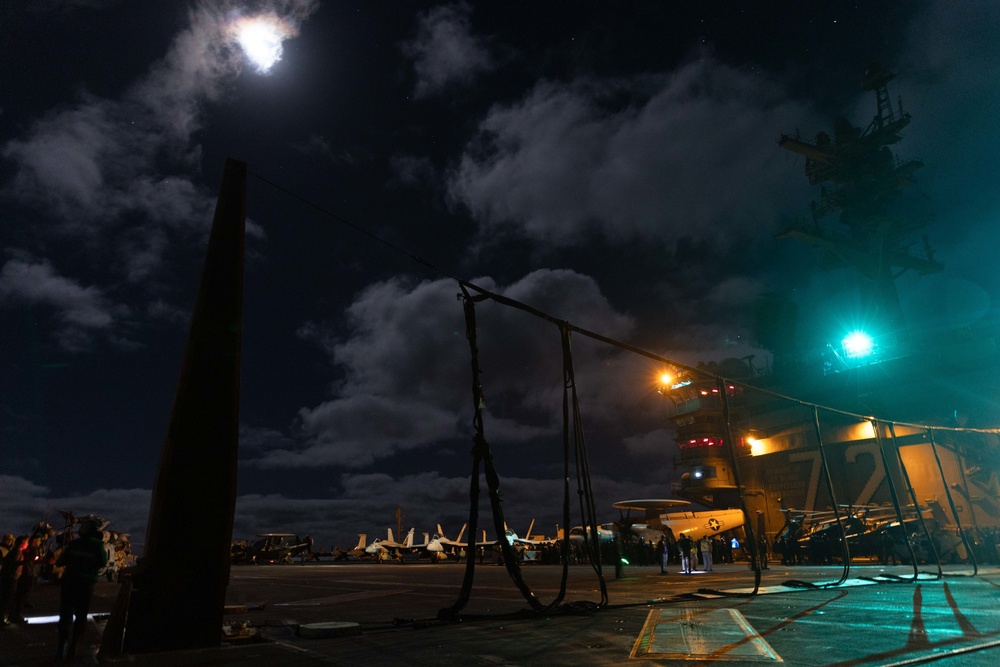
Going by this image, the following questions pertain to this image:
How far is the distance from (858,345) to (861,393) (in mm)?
6143

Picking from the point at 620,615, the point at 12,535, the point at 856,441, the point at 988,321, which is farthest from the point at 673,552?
the point at 988,321

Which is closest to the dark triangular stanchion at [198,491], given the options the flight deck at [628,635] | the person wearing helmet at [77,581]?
the flight deck at [628,635]

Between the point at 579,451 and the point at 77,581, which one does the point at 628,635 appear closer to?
the point at 579,451

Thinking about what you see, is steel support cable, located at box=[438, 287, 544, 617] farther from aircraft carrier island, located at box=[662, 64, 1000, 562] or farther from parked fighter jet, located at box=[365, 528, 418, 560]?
parked fighter jet, located at box=[365, 528, 418, 560]

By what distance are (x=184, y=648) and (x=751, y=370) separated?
242ft

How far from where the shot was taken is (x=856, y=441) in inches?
1960

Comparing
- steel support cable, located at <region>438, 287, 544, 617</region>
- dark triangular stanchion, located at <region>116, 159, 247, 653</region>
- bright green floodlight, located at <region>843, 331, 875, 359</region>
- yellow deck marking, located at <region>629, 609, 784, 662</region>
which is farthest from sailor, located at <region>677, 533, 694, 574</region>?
bright green floodlight, located at <region>843, 331, 875, 359</region>

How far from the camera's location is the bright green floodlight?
55.9 meters

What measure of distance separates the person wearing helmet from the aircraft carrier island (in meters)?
41.5

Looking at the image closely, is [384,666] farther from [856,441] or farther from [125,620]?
[856,441]

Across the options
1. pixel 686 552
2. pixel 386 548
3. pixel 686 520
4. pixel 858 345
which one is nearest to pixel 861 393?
pixel 858 345

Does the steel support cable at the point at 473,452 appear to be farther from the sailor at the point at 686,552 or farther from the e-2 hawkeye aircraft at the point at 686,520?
the e-2 hawkeye aircraft at the point at 686,520

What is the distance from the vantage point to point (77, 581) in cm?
599

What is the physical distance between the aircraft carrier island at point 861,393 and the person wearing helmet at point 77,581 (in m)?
41.5
